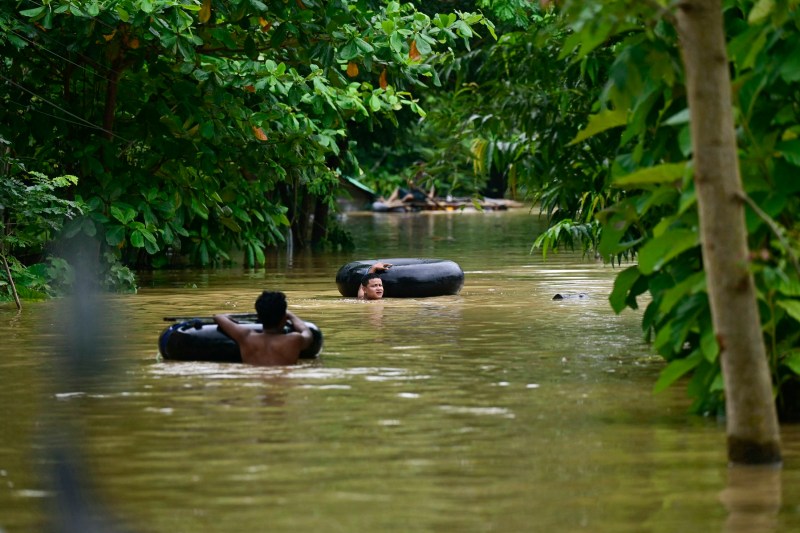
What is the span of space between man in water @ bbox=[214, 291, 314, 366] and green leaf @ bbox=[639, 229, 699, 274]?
13.8 ft

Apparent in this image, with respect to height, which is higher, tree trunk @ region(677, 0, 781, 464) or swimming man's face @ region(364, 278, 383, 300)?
tree trunk @ region(677, 0, 781, 464)

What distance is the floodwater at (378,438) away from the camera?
22.9ft

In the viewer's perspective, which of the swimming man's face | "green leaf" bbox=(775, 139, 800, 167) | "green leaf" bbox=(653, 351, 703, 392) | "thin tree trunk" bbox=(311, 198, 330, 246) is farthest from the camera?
"thin tree trunk" bbox=(311, 198, 330, 246)

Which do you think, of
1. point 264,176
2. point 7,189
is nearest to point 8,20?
point 7,189

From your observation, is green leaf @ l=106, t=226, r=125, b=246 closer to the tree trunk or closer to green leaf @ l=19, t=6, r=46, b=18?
green leaf @ l=19, t=6, r=46, b=18

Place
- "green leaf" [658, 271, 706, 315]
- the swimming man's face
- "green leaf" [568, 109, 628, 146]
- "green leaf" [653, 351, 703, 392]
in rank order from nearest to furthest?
1. "green leaf" [658, 271, 706, 315]
2. "green leaf" [653, 351, 703, 392]
3. "green leaf" [568, 109, 628, 146]
4. the swimming man's face

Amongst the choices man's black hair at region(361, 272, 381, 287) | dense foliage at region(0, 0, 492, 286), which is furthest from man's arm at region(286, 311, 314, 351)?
man's black hair at region(361, 272, 381, 287)

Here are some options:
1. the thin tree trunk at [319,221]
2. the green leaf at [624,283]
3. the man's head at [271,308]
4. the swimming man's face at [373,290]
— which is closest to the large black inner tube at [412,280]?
the swimming man's face at [373,290]

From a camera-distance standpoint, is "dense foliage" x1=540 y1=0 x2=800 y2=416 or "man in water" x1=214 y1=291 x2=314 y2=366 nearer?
"dense foliage" x1=540 y1=0 x2=800 y2=416

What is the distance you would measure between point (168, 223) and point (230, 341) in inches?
376

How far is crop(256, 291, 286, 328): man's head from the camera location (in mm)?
12039

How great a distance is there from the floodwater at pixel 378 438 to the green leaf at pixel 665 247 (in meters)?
1.07

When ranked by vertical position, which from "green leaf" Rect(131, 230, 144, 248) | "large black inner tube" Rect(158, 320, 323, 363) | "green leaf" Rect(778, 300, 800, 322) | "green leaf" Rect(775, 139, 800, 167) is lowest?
"large black inner tube" Rect(158, 320, 323, 363)

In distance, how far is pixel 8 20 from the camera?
1878cm
